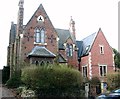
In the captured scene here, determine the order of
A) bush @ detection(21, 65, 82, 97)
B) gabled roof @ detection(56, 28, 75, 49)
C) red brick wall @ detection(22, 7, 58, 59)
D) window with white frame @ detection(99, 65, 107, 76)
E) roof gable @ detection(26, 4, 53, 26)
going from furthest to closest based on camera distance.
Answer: gabled roof @ detection(56, 28, 75, 49) → window with white frame @ detection(99, 65, 107, 76) → roof gable @ detection(26, 4, 53, 26) → red brick wall @ detection(22, 7, 58, 59) → bush @ detection(21, 65, 82, 97)

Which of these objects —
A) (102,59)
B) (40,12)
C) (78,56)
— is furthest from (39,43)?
(102,59)

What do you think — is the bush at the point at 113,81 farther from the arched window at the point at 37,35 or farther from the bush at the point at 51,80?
the arched window at the point at 37,35

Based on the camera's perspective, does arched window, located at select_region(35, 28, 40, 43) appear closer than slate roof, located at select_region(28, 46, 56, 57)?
No

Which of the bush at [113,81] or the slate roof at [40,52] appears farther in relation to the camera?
the slate roof at [40,52]

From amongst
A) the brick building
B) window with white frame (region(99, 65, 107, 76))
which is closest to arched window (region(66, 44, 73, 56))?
the brick building

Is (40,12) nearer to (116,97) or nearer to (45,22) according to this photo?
(45,22)

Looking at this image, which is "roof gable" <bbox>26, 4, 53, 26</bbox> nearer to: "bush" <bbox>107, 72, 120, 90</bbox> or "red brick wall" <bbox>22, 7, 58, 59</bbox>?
"red brick wall" <bbox>22, 7, 58, 59</bbox>

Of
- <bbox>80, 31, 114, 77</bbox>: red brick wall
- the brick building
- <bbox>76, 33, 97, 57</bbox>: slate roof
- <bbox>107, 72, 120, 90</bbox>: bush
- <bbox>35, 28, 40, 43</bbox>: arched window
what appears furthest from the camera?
<bbox>76, 33, 97, 57</bbox>: slate roof

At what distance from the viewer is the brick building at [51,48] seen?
105 feet

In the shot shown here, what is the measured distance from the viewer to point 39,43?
109 feet

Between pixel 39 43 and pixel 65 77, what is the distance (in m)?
10.1

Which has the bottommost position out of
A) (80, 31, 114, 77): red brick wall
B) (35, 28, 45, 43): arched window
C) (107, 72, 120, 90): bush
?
(107, 72, 120, 90): bush

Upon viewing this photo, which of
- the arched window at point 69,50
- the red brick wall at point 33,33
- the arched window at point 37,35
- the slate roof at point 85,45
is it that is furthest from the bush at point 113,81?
the arched window at point 37,35

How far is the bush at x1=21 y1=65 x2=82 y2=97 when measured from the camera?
23594 millimetres
